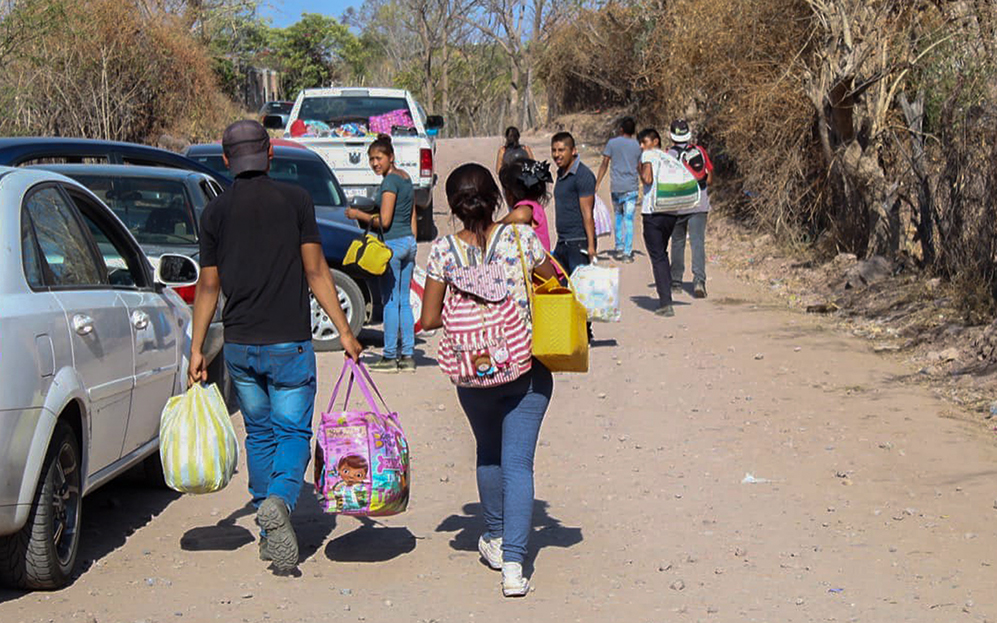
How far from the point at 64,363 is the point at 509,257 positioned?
1878 mm

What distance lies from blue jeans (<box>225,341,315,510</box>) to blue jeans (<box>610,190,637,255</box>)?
38.0ft

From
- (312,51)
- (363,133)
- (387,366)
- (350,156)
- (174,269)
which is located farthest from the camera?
(312,51)

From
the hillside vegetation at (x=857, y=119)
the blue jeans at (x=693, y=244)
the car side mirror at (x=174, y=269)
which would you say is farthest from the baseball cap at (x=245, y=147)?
the blue jeans at (x=693, y=244)

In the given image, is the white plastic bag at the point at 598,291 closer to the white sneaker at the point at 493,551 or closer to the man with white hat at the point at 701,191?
the man with white hat at the point at 701,191

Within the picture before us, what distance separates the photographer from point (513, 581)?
535 centimetres

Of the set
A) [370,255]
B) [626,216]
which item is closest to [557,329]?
[370,255]

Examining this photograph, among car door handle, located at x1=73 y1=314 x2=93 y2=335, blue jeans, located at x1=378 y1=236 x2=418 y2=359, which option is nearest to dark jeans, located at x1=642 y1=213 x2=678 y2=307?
blue jeans, located at x1=378 y1=236 x2=418 y2=359

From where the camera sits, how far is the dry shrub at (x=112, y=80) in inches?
830

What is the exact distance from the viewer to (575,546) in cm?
615

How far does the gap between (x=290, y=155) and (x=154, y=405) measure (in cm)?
808

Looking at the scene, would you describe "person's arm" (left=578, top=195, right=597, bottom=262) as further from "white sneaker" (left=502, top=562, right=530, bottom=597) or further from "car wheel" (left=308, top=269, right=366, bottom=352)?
"white sneaker" (left=502, top=562, right=530, bottom=597)

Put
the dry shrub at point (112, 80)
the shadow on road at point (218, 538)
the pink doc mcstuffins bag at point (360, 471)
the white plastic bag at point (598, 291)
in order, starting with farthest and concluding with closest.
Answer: the dry shrub at point (112, 80)
the white plastic bag at point (598, 291)
the shadow on road at point (218, 538)
the pink doc mcstuffins bag at point (360, 471)

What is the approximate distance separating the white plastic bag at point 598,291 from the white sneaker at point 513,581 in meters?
4.61

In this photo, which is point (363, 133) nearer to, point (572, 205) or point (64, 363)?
point (572, 205)
